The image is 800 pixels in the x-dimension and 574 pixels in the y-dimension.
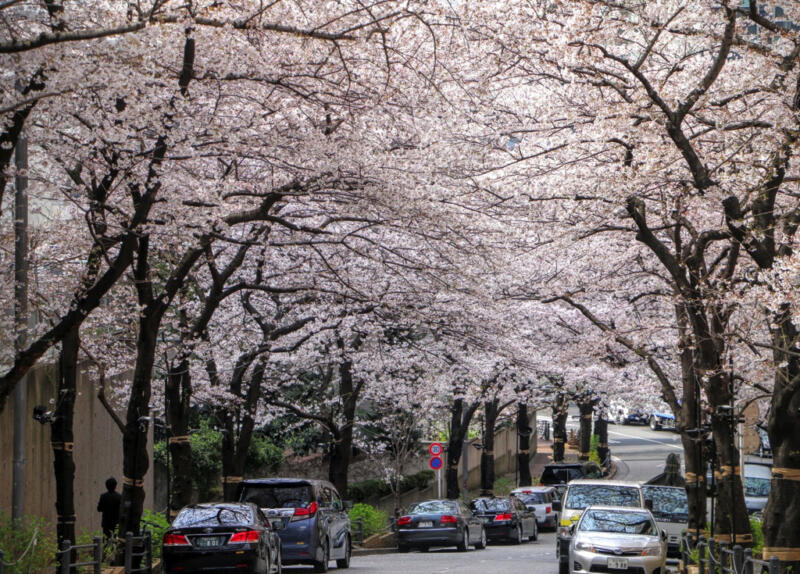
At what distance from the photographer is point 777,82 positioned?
13484mm

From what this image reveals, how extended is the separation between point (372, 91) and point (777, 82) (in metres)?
5.32

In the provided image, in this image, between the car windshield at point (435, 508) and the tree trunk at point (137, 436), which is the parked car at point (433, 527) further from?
the tree trunk at point (137, 436)

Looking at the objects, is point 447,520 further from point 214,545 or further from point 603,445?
point 603,445

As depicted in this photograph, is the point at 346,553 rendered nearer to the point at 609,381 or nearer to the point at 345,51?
the point at 345,51

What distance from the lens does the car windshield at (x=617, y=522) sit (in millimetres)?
19188

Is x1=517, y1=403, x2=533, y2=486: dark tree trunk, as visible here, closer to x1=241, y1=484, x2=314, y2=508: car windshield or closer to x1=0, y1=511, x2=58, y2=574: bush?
x1=241, y1=484, x2=314, y2=508: car windshield

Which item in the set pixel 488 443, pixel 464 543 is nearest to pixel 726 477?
pixel 464 543

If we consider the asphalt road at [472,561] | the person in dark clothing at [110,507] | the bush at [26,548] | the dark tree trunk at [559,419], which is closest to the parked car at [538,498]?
the asphalt road at [472,561]

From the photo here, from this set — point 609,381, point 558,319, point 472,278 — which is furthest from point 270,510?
point 609,381

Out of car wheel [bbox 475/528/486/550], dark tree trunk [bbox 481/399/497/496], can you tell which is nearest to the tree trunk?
car wheel [bbox 475/528/486/550]

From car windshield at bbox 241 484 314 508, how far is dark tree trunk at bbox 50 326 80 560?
14.5 ft

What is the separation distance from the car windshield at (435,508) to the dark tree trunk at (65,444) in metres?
14.7

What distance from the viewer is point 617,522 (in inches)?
761

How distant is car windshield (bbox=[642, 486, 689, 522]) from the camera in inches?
1039
